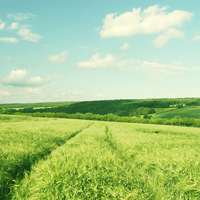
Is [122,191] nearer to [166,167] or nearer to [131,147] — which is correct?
[166,167]

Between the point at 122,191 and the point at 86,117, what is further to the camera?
the point at 86,117

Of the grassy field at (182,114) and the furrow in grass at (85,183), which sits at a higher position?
the furrow in grass at (85,183)

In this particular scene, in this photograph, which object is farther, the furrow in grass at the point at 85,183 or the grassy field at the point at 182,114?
the grassy field at the point at 182,114

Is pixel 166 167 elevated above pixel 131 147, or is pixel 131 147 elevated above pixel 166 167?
pixel 166 167

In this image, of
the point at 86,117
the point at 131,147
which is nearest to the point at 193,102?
the point at 86,117

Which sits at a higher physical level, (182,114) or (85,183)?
(85,183)

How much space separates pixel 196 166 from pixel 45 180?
4.67m

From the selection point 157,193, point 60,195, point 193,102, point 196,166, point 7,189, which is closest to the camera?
point 60,195

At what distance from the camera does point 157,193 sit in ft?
11.4

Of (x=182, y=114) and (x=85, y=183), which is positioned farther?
(x=182, y=114)

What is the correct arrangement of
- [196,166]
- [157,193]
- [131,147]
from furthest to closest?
1. [131,147]
2. [196,166]
3. [157,193]

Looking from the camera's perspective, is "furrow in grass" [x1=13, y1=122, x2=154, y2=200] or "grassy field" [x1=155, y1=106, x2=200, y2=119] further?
"grassy field" [x1=155, y1=106, x2=200, y2=119]

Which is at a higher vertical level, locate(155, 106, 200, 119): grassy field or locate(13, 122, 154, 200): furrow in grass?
locate(13, 122, 154, 200): furrow in grass

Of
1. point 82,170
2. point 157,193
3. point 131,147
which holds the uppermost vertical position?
point 82,170
